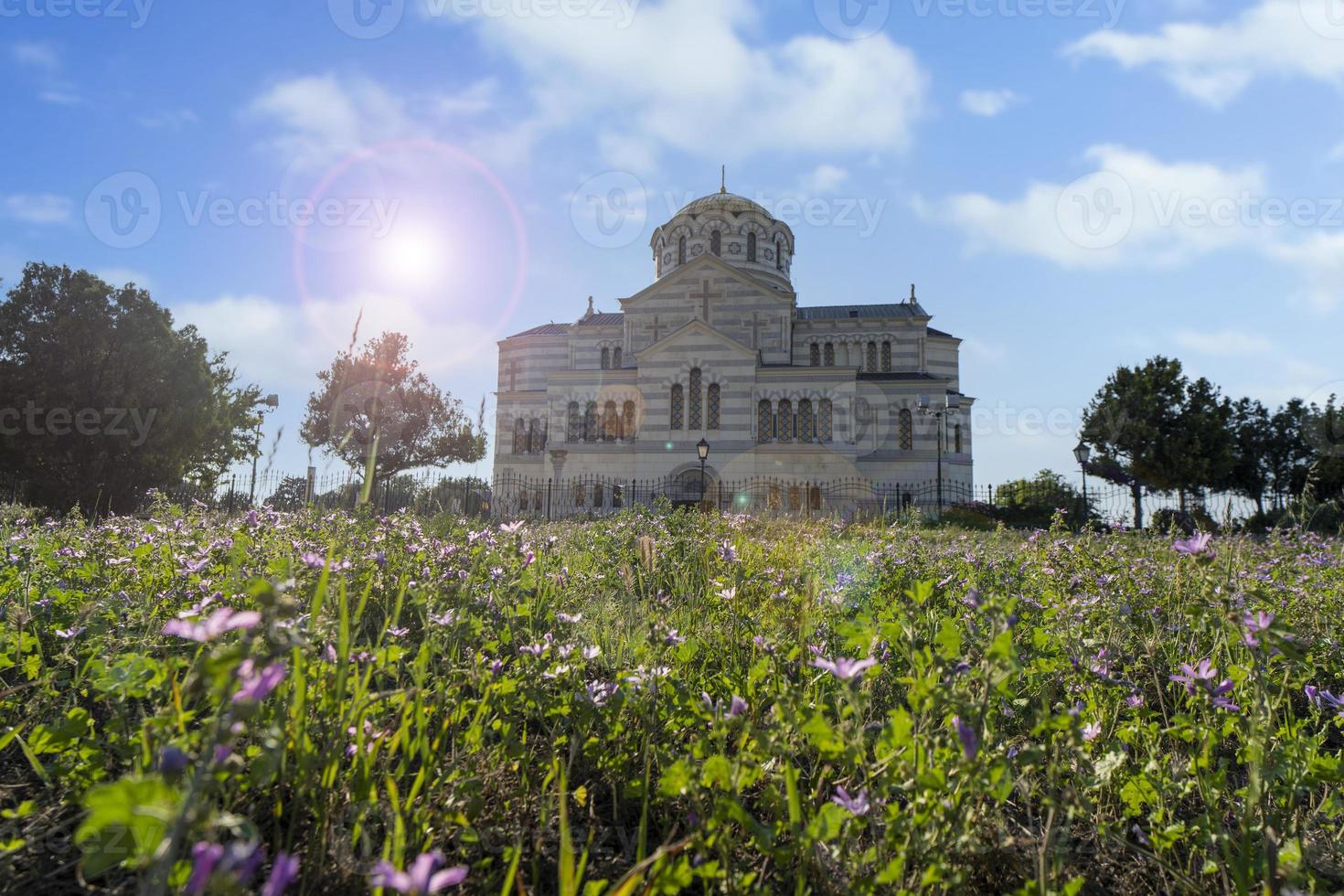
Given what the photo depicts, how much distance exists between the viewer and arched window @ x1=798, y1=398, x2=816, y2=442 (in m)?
29.9

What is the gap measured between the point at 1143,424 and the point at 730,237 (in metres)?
21.2

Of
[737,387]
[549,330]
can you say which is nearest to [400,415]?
[549,330]

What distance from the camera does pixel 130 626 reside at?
262 cm

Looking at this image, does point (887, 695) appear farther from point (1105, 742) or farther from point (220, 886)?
point (220, 886)

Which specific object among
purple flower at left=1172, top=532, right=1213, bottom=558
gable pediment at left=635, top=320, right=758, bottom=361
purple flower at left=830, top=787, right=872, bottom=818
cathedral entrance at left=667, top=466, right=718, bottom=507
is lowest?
purple flower at left=830, top=787, right=872, bottom=818

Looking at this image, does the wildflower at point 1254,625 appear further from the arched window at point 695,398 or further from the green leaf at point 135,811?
the arched window at point 695,398

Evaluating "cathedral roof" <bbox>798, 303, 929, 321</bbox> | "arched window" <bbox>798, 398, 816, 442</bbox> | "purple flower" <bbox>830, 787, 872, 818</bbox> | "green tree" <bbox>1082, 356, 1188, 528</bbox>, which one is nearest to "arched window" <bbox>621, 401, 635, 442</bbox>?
"arched window" <bbox>798, 398, 816, 442</bbox>

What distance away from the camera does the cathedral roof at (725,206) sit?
3578cm

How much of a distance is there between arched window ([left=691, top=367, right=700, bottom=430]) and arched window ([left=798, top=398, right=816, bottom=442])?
4489mm

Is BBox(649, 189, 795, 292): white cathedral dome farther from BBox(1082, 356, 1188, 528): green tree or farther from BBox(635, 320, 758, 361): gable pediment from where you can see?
BBox(1082, 356, 1188, 528): green tree

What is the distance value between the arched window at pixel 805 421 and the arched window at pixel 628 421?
7.58 meters

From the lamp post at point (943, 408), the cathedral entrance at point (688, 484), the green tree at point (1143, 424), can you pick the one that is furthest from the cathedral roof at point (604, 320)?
the green tree at point (1143, 424)

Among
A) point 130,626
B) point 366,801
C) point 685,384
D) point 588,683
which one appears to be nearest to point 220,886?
point 366,801

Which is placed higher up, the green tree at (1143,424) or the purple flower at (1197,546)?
the green tree at (1143,424)
